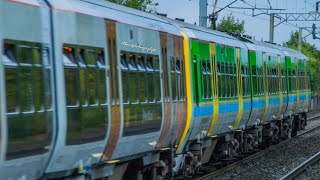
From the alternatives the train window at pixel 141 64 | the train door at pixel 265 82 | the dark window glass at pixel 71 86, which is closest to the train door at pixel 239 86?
the train door at pixel 265 82

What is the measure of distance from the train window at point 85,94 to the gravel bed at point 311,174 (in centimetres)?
790

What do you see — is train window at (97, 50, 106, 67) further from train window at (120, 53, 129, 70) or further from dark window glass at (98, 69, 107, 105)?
train window at (120, 53, 129, 70)

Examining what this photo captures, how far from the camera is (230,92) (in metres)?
16.6

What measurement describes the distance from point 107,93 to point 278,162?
Result: 35.0 ft

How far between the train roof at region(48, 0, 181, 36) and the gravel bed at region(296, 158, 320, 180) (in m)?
5.09

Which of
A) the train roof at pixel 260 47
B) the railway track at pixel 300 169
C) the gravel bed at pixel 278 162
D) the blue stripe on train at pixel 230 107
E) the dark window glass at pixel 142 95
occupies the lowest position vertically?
the gravel bed at pixel 278 162

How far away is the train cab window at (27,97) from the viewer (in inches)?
255

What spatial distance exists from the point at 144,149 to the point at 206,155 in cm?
565

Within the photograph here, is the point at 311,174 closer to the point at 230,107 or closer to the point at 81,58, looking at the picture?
the point at 230,107

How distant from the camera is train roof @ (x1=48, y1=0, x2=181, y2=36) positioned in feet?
26.0

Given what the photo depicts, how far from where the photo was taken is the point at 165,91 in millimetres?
11266

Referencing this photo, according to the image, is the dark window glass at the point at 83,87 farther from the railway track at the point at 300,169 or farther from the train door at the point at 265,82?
the train door at the point at 265,82

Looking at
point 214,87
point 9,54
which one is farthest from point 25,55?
point 214,87

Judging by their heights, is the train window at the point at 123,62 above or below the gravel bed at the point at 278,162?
above
